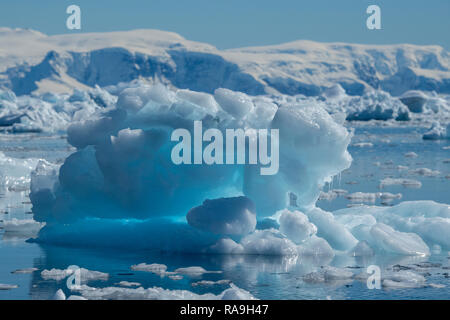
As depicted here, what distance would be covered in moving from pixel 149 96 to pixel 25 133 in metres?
33.0

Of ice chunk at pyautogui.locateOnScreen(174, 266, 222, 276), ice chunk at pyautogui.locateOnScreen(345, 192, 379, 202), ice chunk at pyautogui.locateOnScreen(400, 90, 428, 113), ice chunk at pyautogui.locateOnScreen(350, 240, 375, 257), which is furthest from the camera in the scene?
ice chunk at pyautogui.locateOnScreen(400, 90, 428, 113)

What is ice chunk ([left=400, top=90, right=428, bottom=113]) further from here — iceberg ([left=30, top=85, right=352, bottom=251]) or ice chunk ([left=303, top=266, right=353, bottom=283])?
ice chunk ([left=303, top=266, right=353, bottom=283])

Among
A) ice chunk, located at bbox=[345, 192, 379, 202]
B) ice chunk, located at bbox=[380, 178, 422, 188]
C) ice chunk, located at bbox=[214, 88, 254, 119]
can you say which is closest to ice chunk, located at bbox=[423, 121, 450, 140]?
ice chunk, located at bbox=[380, 178, 422, 188]

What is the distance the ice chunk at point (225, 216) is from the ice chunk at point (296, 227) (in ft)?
1.23

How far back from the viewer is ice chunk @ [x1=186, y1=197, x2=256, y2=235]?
26.5 ft

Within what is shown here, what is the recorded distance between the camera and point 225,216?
809cm

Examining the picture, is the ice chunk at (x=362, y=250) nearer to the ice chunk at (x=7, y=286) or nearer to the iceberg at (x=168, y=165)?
the iceberg at (x=168, y=165)

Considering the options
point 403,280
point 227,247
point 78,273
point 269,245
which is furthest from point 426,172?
point 78,273

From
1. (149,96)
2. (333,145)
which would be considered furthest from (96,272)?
(333,145)

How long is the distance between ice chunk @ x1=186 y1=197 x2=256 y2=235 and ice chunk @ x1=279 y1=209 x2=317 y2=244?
1.23 feet

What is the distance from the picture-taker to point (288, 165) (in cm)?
870

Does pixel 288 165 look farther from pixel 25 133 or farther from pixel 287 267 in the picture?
pixel 25 133

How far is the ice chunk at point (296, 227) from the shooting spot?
8.18 m

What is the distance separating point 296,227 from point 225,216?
0.81 meters
